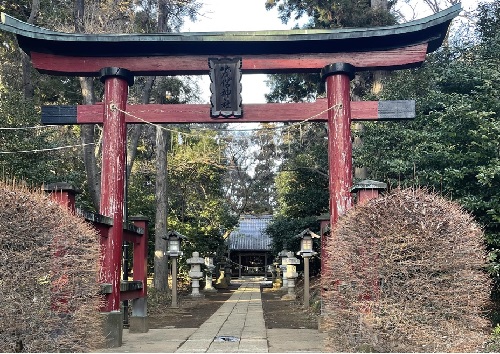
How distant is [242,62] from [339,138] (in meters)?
2.12

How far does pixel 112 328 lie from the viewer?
752cm

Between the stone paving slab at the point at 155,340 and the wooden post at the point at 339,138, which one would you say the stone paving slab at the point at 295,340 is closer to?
the wooden post at the point at 339,138

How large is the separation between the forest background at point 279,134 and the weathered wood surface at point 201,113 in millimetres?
331

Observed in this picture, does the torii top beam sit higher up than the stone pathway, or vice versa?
the torii top beam

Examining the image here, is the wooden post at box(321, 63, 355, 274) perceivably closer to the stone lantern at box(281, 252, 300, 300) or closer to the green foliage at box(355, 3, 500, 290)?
the green foliage at box(355, 3, 500, 290)

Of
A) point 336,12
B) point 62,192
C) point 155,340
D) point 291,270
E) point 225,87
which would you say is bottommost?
point 155,340

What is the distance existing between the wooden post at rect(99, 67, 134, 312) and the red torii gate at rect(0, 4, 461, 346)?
0.05 feet

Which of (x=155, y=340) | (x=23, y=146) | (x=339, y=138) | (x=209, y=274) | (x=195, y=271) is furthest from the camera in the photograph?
(x=209, y=274)

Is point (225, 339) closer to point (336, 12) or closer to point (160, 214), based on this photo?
point (160, 214)

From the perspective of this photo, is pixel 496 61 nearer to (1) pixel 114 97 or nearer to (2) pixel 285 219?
(1) pixel 114 97

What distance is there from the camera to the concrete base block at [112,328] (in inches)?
291

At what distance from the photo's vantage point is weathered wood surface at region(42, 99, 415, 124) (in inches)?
342

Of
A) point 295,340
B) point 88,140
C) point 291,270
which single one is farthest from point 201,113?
point 291,270

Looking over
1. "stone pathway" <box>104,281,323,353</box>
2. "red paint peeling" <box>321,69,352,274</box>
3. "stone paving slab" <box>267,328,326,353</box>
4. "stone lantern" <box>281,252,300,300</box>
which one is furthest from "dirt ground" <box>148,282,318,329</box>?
"red paint peeling" <box>321,69,352,274</box>
